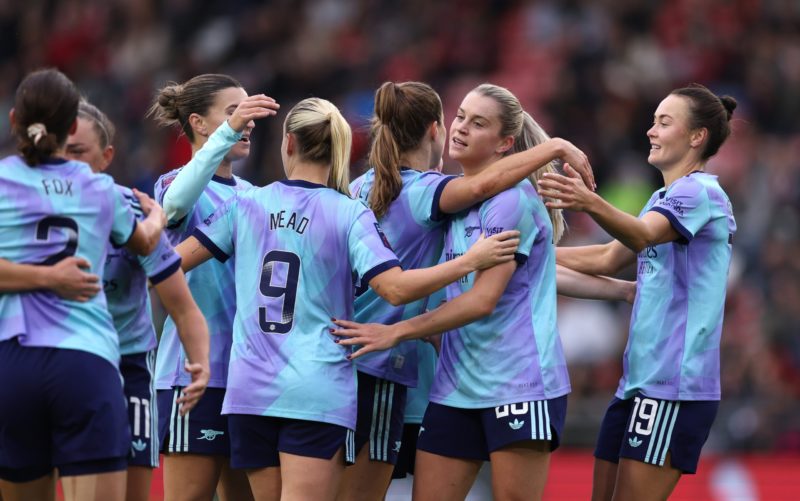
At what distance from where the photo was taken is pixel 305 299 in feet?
17.1

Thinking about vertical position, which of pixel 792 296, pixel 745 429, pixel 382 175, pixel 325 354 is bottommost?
pixel 745 429

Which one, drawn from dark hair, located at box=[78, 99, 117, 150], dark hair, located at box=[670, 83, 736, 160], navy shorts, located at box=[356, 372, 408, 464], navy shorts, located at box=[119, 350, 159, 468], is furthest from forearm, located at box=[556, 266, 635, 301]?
dark hair, located at box=[78, 99, 117, 150]

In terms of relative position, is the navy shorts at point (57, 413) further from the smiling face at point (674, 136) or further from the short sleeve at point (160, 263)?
the smiling face at point (674, 136)

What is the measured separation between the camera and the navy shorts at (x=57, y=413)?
4.38 m

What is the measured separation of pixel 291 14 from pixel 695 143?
11.0m

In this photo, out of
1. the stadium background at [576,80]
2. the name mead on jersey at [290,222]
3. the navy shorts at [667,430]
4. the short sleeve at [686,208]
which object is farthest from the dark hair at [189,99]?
the stadium background at [576,80]

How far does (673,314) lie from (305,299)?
5.79 feet

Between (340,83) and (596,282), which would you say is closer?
(596,282)

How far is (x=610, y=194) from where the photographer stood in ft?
43.2

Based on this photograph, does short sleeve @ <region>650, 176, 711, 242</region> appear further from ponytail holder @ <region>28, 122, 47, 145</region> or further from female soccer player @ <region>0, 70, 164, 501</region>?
ponytail holder @ <region>28, 122, 47, 145</region>

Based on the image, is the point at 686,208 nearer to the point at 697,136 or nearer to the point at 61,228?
the point at 697,136

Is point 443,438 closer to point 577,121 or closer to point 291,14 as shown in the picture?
point 577,121

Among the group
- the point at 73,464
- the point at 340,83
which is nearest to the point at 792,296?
the point at 340,83

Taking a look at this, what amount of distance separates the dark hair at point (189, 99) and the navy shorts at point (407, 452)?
1.79 metres
